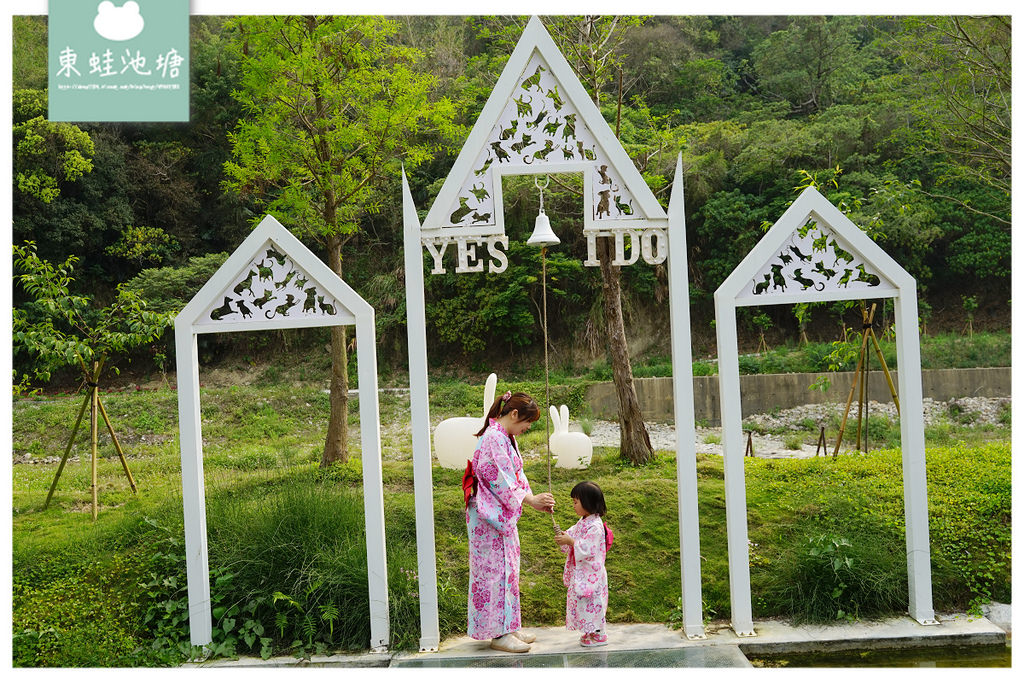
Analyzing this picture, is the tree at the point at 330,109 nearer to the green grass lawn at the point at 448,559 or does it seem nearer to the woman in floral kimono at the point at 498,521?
the green grass lawn at the point at 448,559

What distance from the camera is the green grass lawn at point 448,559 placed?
3.97 meters

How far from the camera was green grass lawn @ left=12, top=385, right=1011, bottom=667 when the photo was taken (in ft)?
13.0

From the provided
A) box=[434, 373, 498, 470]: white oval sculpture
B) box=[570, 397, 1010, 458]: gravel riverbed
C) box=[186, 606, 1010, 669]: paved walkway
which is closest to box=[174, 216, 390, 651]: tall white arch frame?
box=[186, 606, 1010, 669]: paved walkway

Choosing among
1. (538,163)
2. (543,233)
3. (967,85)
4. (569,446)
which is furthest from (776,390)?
(538,163)

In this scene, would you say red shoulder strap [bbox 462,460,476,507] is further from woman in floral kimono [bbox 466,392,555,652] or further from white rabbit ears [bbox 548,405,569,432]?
white rabbit ears [bbox 548,405,569,432]

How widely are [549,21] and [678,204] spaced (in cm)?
520

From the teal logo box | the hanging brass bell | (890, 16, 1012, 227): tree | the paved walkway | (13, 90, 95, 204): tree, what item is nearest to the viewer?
the paved walkway

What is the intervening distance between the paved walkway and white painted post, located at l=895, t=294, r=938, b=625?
0.15 m

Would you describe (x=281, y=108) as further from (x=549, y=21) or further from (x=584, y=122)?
(x=584, y=122)

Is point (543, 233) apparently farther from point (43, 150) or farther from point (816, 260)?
point (43, 150)

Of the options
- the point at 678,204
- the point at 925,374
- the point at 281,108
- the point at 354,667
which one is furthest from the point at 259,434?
the point at 925,374

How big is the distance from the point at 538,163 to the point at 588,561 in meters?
1.96

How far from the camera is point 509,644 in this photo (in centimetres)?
374

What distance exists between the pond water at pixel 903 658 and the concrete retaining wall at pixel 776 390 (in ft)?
24.5
